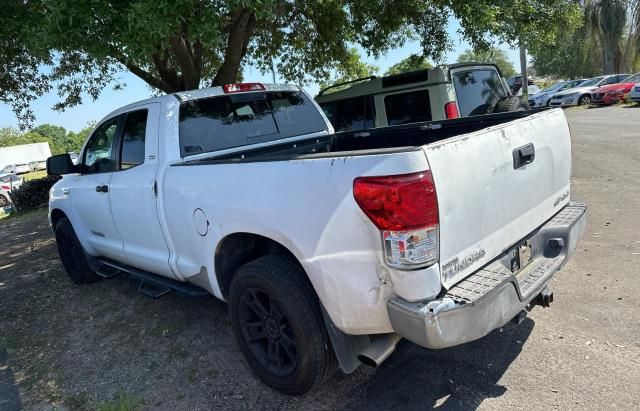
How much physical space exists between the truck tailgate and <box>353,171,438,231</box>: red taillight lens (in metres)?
0.07

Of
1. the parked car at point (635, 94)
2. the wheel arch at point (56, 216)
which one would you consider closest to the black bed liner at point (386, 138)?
the wheel arch at point (56, 216)

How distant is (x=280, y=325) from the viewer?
2959mm

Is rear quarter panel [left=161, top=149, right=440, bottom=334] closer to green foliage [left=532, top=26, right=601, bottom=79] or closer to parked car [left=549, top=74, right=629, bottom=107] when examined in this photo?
parked car [left=549, top=74, right=629, bottom=107]

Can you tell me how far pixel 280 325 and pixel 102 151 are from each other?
116 inches

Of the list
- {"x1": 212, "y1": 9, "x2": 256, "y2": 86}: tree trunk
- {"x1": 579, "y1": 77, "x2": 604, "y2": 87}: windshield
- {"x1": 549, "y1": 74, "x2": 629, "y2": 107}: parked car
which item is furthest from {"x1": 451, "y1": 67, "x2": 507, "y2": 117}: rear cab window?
{"x1": 579, "y1": 77, "x2": 604, "y2": 87}: windshield

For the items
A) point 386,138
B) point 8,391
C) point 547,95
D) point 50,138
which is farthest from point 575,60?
point 50,138

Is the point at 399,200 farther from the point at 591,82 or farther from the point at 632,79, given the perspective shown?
the point at 591,82

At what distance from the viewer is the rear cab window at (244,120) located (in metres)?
3.94

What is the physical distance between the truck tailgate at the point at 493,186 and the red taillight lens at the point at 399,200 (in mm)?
67

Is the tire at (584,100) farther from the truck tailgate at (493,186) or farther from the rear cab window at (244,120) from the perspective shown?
the truck tailgate at (493,186)

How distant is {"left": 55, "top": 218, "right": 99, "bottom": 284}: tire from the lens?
555 centimetres

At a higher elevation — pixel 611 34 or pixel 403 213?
pixel 611 34

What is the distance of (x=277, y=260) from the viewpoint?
9.43 feet

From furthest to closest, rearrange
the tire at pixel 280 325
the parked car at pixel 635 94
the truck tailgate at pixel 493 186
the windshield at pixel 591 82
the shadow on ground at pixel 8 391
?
the windshield at pixel 591 82, the parked car at pixel 635 94, the shadow on ground at pixel 8 391, the tire at pixel 280 325, the truck tailgate at pixel 493 186
